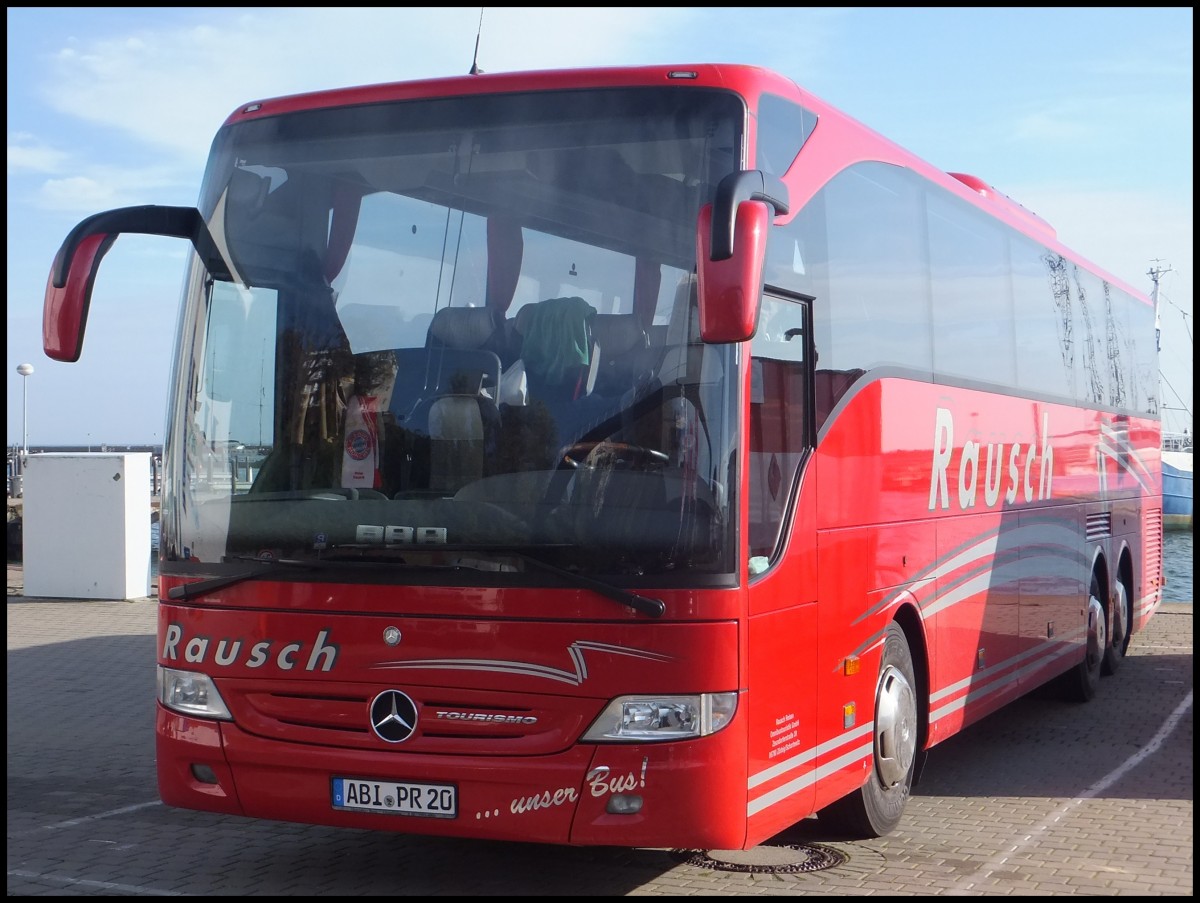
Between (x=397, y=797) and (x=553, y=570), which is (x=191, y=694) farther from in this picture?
(x=553, y=570)

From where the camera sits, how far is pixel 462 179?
616cm

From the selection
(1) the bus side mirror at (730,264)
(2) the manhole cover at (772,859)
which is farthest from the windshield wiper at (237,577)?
(2) the manhole cover at (772,859)

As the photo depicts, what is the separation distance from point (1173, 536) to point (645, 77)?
56.9 meters

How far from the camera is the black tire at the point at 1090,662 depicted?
12047mm

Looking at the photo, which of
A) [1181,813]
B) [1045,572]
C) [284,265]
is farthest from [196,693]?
[1045,572]

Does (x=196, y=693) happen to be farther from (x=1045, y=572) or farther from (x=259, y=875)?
(x=1045, y=572)

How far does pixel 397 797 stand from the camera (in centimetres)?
589

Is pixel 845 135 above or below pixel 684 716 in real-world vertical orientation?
above

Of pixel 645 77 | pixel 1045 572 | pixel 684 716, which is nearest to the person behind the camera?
pixel 684 716

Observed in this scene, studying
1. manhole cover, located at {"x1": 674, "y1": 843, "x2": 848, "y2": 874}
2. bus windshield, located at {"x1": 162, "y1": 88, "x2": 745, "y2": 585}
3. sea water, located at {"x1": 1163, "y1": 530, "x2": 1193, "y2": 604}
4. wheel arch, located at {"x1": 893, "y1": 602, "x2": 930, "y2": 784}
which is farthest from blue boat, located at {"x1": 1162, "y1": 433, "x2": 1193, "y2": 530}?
bus windshield, located at {"x1": 162, "y1": 88, "x2": 745, "y2": 585}

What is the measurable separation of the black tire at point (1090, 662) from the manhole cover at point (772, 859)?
539 cm

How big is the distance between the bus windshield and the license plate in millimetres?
883

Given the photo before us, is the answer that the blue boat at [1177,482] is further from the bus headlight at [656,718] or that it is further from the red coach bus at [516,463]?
the bus headlight at [656,718]

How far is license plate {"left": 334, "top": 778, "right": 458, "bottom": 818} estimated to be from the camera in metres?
→ 5.82
